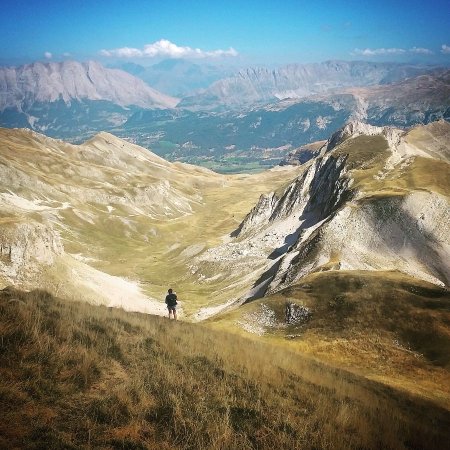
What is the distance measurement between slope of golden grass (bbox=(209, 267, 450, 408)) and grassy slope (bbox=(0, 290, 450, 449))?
18272mm

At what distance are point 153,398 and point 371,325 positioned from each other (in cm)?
3254

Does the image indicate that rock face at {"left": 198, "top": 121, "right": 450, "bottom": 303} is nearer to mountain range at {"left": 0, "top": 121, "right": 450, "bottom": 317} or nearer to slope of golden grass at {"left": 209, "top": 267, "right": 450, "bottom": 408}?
mountain range at {"left": 0, "top": 121, "right": 450, "bottom": 317}

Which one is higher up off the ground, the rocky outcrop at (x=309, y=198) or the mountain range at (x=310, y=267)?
the rocky outcrop at (x=309, y=198)

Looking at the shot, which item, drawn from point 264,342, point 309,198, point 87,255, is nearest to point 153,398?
point 264,342

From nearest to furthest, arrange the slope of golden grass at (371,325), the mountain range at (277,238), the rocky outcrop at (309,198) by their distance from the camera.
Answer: the slope of golden grass at (371,325) → the mountain range at (277,238) → the rocky outcrop at (309,198)

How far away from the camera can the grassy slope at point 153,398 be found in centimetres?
986

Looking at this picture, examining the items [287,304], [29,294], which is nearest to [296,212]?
[287,304]

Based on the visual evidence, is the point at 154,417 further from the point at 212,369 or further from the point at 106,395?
the point at 212,369

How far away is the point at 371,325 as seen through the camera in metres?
39.3

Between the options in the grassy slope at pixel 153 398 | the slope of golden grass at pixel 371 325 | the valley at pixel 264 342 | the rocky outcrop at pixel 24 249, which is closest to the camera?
the grassy slope at pixel 153 398

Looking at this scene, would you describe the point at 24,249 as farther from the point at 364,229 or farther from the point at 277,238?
the point at 364,229

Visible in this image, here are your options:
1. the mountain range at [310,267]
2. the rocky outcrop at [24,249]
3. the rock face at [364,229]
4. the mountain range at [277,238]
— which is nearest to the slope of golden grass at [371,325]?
the mountain range at [310,267]

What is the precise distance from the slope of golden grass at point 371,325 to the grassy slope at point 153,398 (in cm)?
1827

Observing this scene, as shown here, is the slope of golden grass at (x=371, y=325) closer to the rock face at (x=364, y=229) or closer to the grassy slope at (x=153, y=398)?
the rock face at (x=364, y=229)
